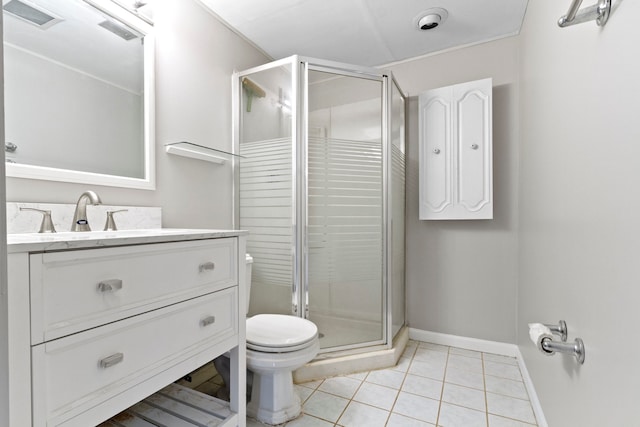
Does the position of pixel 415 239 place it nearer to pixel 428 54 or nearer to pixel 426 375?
pixel 426 375

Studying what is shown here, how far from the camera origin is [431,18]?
1988 mm

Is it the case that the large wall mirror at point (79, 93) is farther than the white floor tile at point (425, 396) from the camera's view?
No

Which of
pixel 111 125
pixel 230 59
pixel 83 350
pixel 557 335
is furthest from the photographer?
pixel 230 59

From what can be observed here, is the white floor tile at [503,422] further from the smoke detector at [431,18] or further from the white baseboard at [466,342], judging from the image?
the smoke detector at [431,18]

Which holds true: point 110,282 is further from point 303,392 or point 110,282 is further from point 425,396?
point 425,396

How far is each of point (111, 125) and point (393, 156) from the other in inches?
66.2

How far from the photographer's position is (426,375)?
198 cm

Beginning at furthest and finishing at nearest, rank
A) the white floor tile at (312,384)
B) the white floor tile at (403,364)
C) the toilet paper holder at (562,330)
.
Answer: the white floor tile at (403,364)
the white floor tile at (312,384)
the toilet paper holder at (562,330)

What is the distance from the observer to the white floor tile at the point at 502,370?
6.47ft

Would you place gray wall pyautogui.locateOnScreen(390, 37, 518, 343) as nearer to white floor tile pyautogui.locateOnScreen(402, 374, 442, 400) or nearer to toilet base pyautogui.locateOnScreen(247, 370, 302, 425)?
white floor tile pyautogui.locateOnScreen(402, 374, 442, 400)

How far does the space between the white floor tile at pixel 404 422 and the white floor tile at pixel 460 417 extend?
88 millimetres

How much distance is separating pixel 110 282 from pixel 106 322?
Result: 0.35ft

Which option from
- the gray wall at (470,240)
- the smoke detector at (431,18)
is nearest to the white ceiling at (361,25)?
the smoke detector at (431,18)

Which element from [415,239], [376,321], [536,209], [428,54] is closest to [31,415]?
[376,321]
